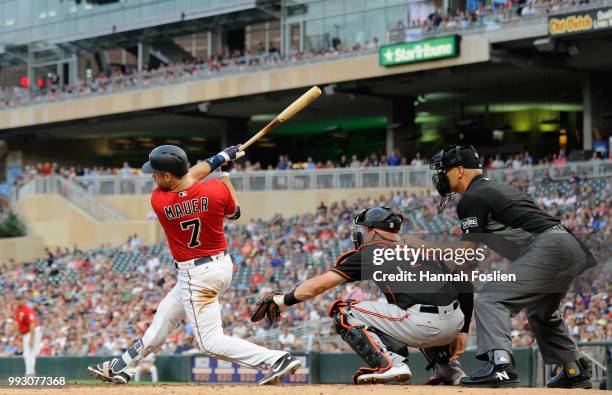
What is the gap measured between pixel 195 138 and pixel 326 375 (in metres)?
32.7

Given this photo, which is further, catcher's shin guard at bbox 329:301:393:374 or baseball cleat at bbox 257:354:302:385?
baseball cleat at bbox 257:354:302:385

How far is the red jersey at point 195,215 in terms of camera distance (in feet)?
25.7

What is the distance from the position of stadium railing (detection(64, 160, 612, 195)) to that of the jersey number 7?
56.3 ft

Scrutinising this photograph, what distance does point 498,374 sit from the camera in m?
7.08

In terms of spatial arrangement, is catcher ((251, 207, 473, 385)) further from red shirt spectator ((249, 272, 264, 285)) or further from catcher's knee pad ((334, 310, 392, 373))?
red shirt spectator ((249, 272, 264, 285))

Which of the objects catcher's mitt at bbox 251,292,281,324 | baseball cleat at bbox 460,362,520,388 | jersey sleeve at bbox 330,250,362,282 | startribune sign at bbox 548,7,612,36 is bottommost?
baseball cleat at bbox 460,362,520,388

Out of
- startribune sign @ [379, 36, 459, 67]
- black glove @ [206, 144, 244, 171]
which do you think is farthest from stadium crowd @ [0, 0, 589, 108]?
black glove @ [206, 144, 244, 171]

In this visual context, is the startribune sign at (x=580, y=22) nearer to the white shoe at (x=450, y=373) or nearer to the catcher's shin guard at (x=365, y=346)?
the white shoe at (x=450, y=373)

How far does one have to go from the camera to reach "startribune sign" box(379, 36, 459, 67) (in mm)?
28844

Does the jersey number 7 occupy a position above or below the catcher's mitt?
above

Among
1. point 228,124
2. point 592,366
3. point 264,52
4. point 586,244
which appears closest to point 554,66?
point 264,52

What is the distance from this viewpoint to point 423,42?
96.0ft

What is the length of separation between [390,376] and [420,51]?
22809 millimetres

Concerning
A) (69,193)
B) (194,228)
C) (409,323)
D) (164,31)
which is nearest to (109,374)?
(194,228)
